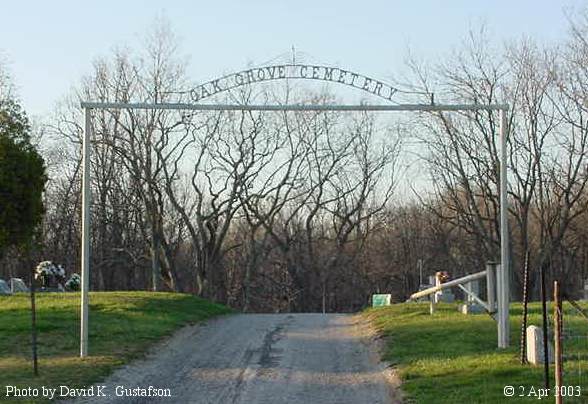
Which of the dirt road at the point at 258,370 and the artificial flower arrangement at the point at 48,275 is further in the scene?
the artificial flower arrangement at the point at 48,275

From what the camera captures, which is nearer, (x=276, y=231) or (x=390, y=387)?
(x=390, y=387)

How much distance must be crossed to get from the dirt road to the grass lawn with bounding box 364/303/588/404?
1.68 ft

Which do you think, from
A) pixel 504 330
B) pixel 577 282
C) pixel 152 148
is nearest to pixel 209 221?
pixel 152 148

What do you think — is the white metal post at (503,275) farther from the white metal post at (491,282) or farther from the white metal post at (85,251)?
the white metal post at (85,251)

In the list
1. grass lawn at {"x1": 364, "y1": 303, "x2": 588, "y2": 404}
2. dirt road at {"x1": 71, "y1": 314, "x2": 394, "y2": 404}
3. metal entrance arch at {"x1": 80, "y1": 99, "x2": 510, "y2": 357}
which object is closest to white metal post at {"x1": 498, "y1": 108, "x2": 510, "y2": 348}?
metal entrance arch at {"x1": 80, "y1": 99, "x2": 510, "y2": 357}

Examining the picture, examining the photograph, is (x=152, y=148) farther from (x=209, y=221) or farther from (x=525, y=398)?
(x=525, y=398)

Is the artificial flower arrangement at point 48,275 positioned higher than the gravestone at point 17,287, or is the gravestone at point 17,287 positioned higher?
the artificial flower arrangement at point 48,275

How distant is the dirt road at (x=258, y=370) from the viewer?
12.7m

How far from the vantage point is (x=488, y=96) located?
40.8 m

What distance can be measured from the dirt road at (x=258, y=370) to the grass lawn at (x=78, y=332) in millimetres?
477

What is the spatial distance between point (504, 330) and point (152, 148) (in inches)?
1165

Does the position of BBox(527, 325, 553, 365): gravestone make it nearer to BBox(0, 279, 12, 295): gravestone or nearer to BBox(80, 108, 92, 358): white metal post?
BBox(80, 108, 92, 358): white metal post

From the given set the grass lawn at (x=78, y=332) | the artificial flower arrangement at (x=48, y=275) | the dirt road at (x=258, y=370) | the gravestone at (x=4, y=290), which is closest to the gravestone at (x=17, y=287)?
the gravestone at (x=4, y=290)

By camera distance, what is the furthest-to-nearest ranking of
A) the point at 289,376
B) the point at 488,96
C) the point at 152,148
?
1. the point at 152,148
2. the point at 488,96
3. the point at 289,376
